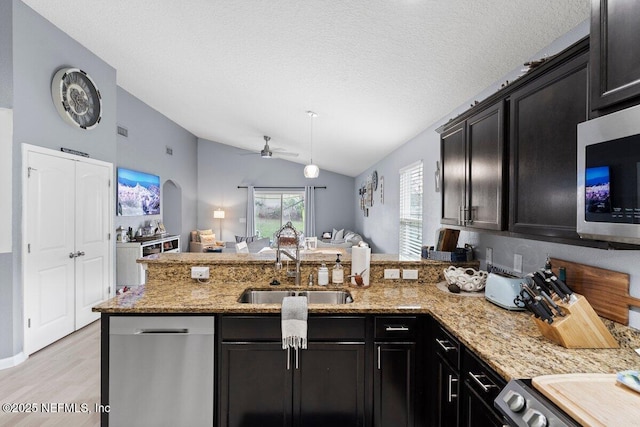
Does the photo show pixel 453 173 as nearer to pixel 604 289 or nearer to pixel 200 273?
pixel 604 289

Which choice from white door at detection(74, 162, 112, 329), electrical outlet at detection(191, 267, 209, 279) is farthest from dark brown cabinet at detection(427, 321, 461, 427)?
white door at detection(74, 162, 112, 329)

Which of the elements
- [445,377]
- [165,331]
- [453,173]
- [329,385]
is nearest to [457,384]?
[445,377]

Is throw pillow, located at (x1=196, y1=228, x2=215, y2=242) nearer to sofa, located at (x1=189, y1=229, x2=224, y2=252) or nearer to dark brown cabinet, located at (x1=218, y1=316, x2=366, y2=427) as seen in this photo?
sofa, located at (x1=189, y1=229, x2=224, y2=252)

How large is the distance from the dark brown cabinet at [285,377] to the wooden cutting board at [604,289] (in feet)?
3.69

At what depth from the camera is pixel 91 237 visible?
4.15 metres

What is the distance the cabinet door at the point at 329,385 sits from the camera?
6.23ft

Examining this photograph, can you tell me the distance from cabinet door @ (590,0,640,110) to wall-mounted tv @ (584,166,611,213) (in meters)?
0.22

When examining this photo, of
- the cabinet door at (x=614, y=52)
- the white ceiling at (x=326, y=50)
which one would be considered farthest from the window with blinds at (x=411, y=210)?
the cabinet door at (x=614, y=52)

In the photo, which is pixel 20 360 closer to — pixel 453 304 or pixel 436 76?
pixel 453 304

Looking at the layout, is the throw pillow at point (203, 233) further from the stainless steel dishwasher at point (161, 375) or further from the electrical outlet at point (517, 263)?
the electrical outlet at point (517, 263)

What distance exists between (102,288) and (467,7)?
16.1 ft

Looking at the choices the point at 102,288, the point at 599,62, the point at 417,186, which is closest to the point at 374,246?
the point at 417,186

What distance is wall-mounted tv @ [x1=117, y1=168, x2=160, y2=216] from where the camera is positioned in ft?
17.7

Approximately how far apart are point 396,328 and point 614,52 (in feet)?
4.98
